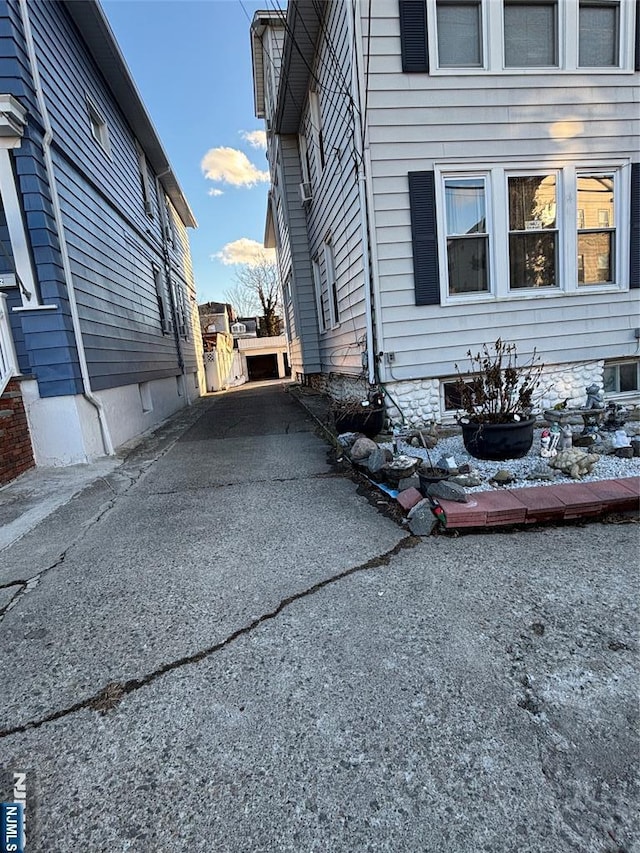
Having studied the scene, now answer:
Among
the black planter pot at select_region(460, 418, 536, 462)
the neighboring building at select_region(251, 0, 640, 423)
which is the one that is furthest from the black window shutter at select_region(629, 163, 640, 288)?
the black planter pot at select_region(460, 418, 536, 462)

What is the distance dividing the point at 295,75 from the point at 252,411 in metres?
6.18

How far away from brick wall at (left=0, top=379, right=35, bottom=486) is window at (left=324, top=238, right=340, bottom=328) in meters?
4.79

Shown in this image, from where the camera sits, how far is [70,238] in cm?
531

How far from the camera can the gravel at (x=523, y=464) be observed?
10.5ft

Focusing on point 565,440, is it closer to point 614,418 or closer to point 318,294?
point 614,418

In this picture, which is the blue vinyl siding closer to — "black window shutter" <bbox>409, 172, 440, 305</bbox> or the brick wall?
the brick wall

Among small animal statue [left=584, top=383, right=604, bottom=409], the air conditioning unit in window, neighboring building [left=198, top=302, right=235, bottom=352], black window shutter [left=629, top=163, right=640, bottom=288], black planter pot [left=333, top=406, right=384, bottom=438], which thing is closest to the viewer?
black planter pot [left=333, top=406, right=384, bottom=438]

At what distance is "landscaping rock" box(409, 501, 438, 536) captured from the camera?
275cm

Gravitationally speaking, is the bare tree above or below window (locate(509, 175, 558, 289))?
above

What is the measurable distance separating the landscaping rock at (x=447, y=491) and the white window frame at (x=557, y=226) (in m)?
2.80

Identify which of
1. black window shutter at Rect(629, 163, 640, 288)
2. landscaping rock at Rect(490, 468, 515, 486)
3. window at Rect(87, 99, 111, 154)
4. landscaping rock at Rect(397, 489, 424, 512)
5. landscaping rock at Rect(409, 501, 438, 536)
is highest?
window at Rect(87, 99, 111, 154)

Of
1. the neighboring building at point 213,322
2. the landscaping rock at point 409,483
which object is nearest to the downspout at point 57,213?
the landscaping rock at point 409,483

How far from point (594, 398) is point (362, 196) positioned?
3.60 metres

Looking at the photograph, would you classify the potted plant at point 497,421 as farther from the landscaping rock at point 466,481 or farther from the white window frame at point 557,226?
the white window frame at point 557,226
